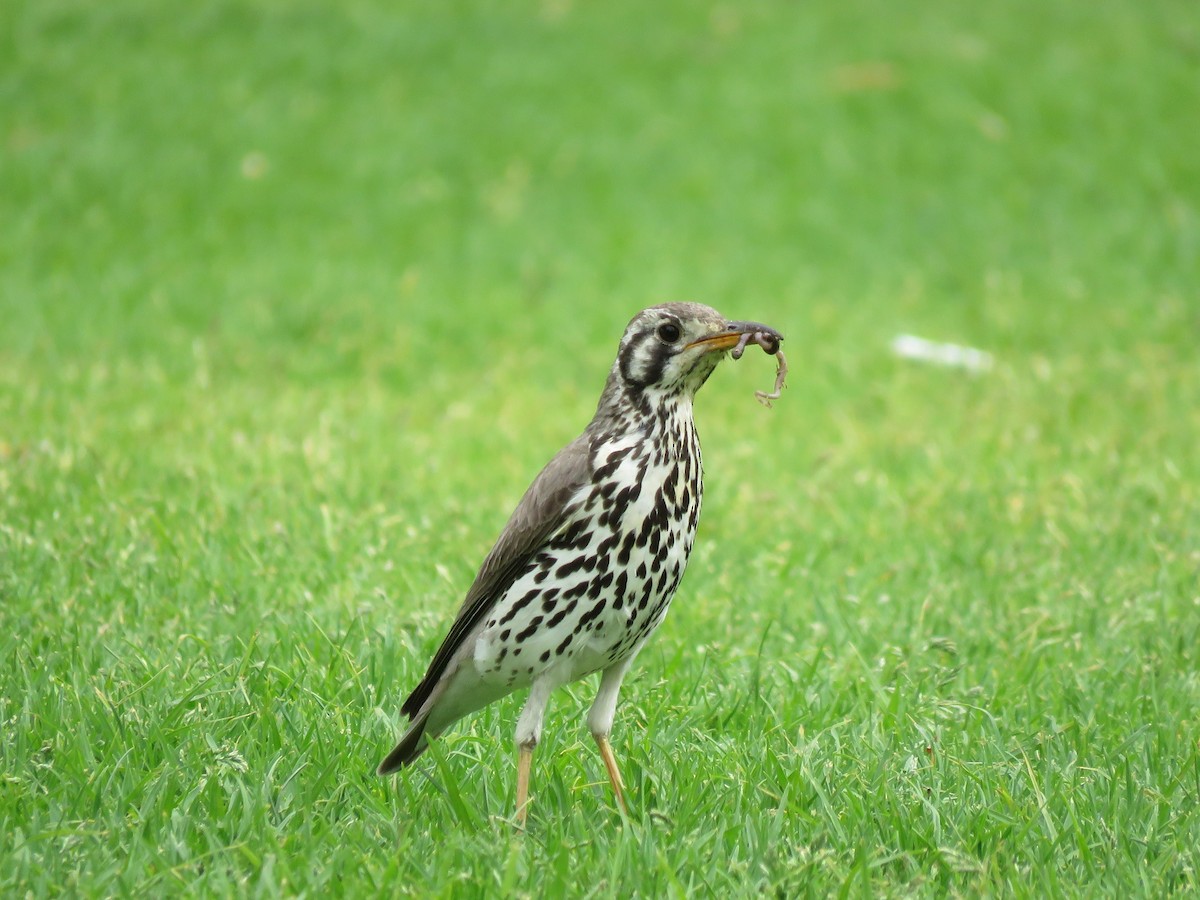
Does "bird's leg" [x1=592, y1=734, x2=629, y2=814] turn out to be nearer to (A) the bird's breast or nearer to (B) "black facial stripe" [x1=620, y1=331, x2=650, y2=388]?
(A) the bird's breast

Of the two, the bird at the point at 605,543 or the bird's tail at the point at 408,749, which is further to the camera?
the bird's tail at the point at 408,749

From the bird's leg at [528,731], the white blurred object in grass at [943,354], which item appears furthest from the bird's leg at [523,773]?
the white blurred object in grass at [943,354]

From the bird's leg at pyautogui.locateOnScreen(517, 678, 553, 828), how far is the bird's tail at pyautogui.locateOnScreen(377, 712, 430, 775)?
0.96ft

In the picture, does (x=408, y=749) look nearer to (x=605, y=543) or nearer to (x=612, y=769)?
(x=612, y=769)

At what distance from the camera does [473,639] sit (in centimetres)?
421

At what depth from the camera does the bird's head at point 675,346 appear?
3943 millimetres

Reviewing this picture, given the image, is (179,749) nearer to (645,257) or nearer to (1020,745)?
(1020,745)

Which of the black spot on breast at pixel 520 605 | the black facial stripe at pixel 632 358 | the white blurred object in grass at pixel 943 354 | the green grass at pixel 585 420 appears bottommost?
the white blurred object in grass at pixel 943 354

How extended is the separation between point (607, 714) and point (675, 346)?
109 cm

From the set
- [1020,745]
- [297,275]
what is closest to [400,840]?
[1020,745]

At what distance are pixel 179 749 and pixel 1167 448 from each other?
6006mm

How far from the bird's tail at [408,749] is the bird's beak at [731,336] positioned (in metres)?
1.34

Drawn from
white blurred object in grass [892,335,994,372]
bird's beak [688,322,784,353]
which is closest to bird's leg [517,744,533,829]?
bird's beak [688,322,784,353]

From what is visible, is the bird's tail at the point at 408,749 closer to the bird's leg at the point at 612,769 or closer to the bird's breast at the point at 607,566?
the bird's breast at the point at 607,566
